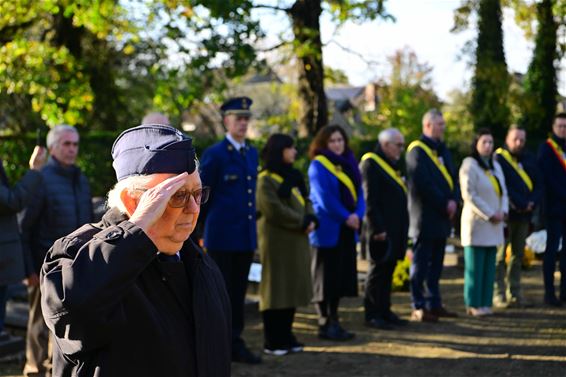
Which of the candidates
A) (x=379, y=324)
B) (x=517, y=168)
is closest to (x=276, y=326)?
(x=379, y=324)

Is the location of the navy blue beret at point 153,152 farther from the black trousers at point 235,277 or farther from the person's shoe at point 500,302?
the person's shoe at point 500,302

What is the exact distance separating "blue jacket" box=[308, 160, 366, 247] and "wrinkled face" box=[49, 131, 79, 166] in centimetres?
249

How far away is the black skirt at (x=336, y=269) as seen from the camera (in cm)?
829

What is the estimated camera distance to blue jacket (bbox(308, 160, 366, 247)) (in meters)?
8.22

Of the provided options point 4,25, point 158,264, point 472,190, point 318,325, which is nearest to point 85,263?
point 158,264

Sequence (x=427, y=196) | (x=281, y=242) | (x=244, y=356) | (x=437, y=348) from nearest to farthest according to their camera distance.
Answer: (x=244, y=356)
(x=281, y=242)
(x=437, y=348)
(x=427, y=196)

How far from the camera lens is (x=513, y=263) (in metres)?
10.2

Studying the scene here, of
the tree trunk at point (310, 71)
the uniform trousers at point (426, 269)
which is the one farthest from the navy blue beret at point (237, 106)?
the tree trunk at point (310, 71)

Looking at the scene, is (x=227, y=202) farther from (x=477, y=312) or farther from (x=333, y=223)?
(x=477, y=312)

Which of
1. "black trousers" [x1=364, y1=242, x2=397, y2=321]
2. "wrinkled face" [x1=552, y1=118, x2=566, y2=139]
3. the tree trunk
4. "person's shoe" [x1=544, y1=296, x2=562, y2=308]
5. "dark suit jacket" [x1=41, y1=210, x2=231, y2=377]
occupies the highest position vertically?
the tree trunk

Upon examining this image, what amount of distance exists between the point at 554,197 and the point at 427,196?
6.47 ft

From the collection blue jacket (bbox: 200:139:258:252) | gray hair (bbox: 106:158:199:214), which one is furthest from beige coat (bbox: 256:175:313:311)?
gray hair (bbox: 106:158:199:214)

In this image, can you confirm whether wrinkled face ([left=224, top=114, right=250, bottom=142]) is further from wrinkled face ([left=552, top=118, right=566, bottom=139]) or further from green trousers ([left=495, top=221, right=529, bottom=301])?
wrinkled face ([left=552, top=118, right=566, bottom=139])

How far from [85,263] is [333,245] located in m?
5.99
